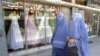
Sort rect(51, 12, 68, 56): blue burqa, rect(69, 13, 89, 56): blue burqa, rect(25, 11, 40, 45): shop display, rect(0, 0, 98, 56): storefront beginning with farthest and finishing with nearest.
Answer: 1. rect(25, 11, 40, 45): shop display
2. rect(0, 0, 98, 56): storefront
3. rect(51, 12, 68, 56): blue burqa
4. rect(69, 13, 89, 56): blue burqa

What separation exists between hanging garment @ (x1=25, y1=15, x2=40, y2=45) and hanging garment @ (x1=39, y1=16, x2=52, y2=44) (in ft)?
1.24

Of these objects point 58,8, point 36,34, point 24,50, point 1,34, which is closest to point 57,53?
point 1,34

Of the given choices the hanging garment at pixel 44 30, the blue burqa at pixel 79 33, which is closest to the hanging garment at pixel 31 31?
the hanging garment at pixel 44 30

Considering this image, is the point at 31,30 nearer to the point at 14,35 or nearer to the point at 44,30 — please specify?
the point at 44,30

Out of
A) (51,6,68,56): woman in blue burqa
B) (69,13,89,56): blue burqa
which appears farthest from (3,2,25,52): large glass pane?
(69,13,89,56): blue burqa

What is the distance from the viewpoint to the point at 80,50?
591 cm

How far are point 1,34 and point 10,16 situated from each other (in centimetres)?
602

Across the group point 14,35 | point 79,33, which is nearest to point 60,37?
point 79,33

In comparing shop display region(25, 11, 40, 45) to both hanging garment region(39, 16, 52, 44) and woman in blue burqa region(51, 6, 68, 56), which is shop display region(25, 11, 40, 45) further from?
woman in blue burqa region(51, 6, 68, 56)

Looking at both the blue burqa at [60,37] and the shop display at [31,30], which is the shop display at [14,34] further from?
the blue burqa at [60,37]

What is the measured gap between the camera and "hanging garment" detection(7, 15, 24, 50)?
9470 millimetres

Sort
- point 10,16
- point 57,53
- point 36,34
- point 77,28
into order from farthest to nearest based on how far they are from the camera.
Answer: point 36,34, point 10,16, point 57,53, point 77,28

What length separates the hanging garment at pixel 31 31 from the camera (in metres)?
10.5

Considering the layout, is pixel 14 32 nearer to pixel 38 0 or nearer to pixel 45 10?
pixel 38 0
